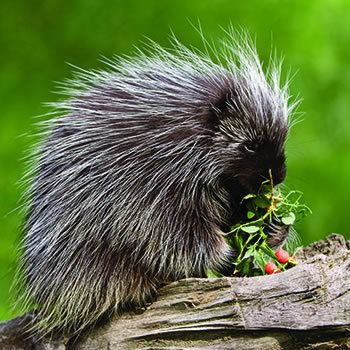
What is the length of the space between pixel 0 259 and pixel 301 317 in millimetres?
2346

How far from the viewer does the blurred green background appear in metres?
4.21

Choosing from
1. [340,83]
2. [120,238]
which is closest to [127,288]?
[120,238]

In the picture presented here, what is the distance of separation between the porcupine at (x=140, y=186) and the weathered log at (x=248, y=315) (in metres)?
0.07

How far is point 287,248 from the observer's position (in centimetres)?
296

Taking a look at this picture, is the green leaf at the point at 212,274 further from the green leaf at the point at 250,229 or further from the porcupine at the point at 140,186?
the green leaf at the point at 250,229

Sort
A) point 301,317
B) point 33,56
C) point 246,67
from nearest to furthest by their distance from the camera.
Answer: point 301,317
point 246,67
point 33,56

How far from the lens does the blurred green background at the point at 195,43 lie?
421 centimetres

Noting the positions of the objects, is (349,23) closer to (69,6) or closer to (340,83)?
(340,83)

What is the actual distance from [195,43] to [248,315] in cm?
231

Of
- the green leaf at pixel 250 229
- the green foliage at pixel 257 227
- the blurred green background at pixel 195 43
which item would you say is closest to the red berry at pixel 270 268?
the green foliage at pixel 257 227

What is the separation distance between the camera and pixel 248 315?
232cm

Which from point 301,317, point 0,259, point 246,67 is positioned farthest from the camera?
point 0,259

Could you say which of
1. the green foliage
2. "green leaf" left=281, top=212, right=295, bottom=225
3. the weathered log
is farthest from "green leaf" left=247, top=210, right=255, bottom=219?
the weathered log

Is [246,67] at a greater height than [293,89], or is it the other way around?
[293,89]
